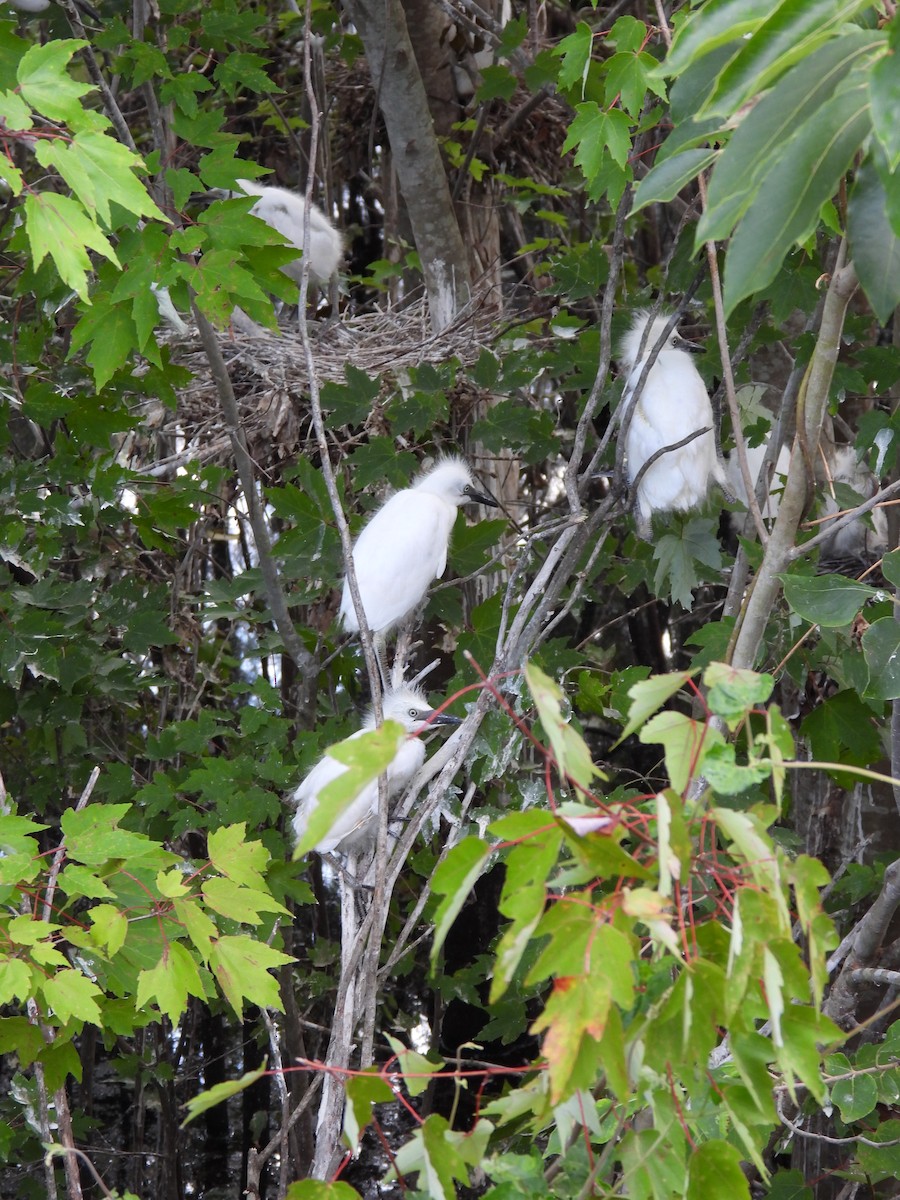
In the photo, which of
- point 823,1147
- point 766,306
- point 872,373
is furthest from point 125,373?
point 823,1147

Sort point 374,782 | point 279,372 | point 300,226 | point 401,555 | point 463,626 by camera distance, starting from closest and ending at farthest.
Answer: point 374,782 < point 401,555 < point 463,626 < point 279,372 < point 300,226

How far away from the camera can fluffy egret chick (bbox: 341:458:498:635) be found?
6.75 feet

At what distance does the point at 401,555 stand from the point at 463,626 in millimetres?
262

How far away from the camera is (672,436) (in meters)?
1.86

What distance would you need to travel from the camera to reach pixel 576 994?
542mm

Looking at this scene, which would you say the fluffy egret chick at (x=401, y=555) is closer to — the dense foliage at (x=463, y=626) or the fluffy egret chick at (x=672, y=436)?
the dense foliage at (x=463, y=626)

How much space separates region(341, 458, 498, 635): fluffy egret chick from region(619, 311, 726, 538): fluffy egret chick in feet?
1.19

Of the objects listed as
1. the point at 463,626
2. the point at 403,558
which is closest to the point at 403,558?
the point at 403,558

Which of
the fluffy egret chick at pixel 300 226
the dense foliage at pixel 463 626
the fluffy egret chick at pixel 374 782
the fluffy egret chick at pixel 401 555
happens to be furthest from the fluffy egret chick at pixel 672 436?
the fluffy egret chick at pixel 300 226

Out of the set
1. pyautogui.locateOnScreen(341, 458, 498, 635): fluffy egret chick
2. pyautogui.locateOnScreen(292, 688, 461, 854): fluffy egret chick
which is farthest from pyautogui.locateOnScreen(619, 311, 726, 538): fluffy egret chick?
pyautogui.locateOnScreen(292, 688, 461, 854): fluffy egret chick

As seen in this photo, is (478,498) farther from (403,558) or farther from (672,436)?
(672,436)

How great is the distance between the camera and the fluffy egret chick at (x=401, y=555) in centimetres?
206

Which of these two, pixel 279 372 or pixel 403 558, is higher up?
pixel 279 372

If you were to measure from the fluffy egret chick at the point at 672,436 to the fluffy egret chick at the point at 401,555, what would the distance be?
361 millimetres
